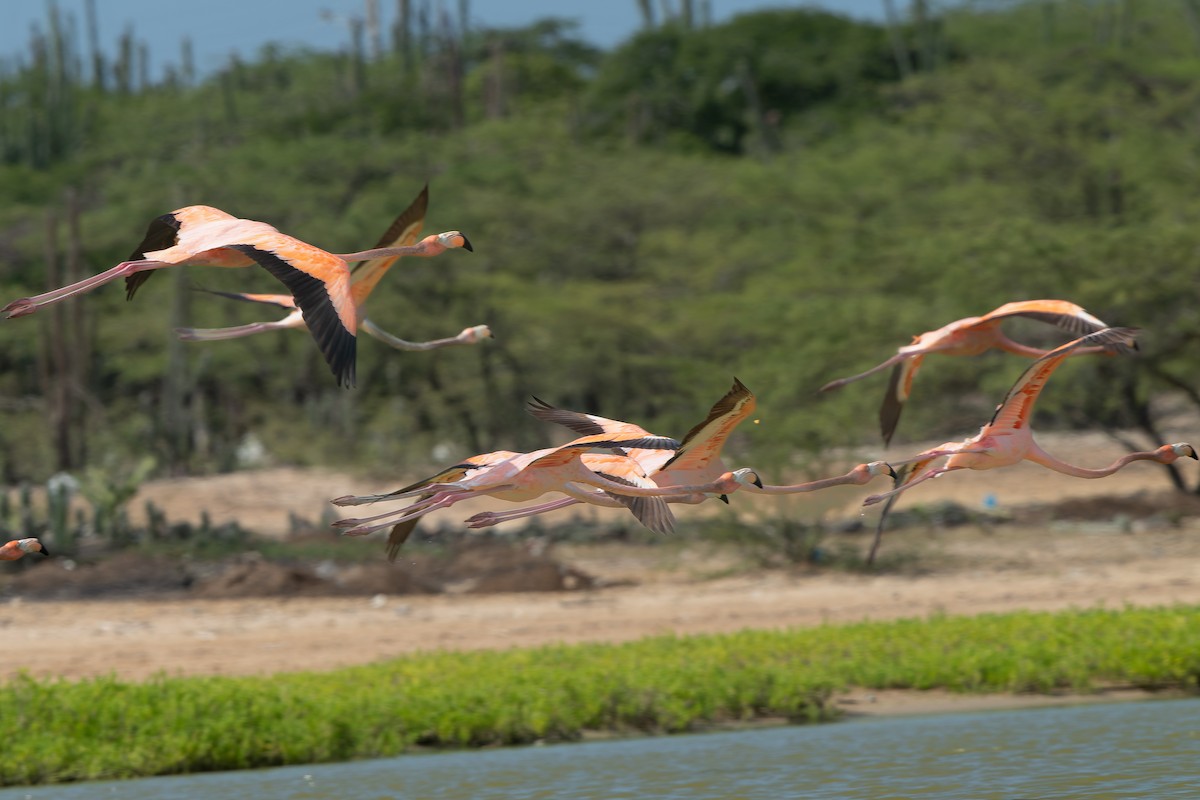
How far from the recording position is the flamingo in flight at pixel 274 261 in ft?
15.5

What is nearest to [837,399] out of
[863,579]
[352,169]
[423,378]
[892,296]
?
[863,579]

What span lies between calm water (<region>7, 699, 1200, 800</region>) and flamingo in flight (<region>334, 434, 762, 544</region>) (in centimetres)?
353

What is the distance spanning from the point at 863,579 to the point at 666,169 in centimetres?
2061

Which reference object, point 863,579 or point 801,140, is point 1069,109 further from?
point 801,140

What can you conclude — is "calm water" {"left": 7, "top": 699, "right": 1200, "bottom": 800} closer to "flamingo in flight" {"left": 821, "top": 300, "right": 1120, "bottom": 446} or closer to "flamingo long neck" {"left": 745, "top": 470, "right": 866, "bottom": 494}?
"flamingo in flight" {"left": 821, "top": 300, "right": 1120, "bottom": 446}

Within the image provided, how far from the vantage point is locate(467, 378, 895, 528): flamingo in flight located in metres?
5.01

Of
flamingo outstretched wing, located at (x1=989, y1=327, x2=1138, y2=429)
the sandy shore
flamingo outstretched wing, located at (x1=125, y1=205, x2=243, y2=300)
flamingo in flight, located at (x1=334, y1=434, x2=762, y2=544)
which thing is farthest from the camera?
the sandy shore

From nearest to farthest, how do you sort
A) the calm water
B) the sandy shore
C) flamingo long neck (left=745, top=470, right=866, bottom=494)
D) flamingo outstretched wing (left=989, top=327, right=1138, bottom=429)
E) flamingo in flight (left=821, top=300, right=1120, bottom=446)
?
flamingo long neck (left=745, top=470, right=866, bottom=494)
flamingo outstretched wing (left=989, top=327, right=1138, bottom=429)
flamingo in flight (left=821, top=300, right=1120, bottom=446)
the calm water
the sandy shore

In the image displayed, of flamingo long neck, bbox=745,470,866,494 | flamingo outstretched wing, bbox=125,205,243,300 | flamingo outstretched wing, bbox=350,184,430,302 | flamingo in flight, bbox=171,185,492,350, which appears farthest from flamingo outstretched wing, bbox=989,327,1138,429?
flamingo outstretched wing, bbox=125,205,243,300

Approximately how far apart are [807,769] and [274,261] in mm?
5155

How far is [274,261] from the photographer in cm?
507

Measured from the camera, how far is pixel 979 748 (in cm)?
969

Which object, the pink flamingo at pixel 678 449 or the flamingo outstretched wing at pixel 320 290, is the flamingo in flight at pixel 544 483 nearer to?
the pink flamingo at pixel 678 449

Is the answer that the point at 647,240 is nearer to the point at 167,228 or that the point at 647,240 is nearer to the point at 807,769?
the point at 807,769
